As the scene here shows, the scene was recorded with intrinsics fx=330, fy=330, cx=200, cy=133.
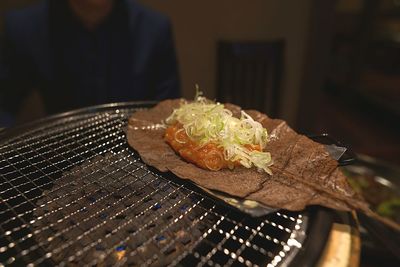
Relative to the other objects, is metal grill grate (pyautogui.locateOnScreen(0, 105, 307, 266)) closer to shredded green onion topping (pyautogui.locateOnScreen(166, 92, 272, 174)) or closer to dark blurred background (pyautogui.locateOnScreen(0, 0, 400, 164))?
shredded green onion topping (pyautogui.locateOnScreen(166, 92, 272, 174))

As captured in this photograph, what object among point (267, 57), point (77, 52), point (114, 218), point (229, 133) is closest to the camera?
point (114, 218)

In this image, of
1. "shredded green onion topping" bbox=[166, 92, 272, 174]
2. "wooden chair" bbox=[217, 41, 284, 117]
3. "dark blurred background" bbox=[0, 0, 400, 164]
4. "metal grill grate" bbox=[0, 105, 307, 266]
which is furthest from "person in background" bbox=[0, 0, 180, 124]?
"shredded green onion topping" bbox=[166, 92, 272, 174]

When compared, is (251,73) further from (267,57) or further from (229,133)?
(229,133)

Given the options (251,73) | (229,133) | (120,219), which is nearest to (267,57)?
(251,73)

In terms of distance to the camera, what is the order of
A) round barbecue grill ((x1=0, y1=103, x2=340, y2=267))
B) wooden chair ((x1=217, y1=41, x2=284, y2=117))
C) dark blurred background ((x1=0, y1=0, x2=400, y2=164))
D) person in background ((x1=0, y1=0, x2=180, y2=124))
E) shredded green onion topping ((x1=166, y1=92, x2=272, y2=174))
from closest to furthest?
round barbecue grill ((x1=0, y1=103, x2=340, y2=267)) → shredded green onion topping ((x1=166, y1=92, x2=272, y2=174)) → person in background ((x1=0, y1=0, x2=180, y2=124)) → wooden chair ((x1=217, y1=41, x2=284, y2=117)) → dark blurred background ((x1=0, y1=0, x2=400, y2=164))

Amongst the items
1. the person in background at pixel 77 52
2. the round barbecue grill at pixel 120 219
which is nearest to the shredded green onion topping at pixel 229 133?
the round barbecue grill at pixel 120 219
